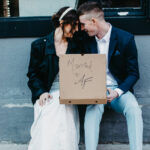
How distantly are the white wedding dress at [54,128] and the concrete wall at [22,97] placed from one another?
2.39 feet

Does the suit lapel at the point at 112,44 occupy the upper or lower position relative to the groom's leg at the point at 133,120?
upper

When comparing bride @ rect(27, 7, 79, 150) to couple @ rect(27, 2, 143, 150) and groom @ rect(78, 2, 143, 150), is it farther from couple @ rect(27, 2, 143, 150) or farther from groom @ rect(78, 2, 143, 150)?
groom @ rect(78, 2, 143, 150)

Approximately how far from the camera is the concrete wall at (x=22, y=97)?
3723 millimetres

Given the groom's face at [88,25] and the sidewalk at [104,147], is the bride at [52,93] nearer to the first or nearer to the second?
the groom's face at [88,25]

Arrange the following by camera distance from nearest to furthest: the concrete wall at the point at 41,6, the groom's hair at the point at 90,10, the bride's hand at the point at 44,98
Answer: the bride's hand at the point at 44,98 < the groom's hair at the point at 90,10 < the concrete wall at the point at 41,6

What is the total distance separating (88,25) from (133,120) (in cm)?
99

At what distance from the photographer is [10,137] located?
3854 mm

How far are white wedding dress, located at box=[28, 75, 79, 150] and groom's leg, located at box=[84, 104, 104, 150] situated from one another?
137 millimetres

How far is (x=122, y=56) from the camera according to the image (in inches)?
129

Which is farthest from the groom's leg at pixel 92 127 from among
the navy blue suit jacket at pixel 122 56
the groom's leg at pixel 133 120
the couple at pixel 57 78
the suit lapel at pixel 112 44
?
the suit lapel at pixel 112 44

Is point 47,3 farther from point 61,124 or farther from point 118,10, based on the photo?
point 61,124

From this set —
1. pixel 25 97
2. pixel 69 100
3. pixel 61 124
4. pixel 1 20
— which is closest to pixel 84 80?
pixel 69 100

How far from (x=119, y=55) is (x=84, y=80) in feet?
1.74

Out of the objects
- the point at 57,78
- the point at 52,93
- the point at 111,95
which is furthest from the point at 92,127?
the point at 57,78
